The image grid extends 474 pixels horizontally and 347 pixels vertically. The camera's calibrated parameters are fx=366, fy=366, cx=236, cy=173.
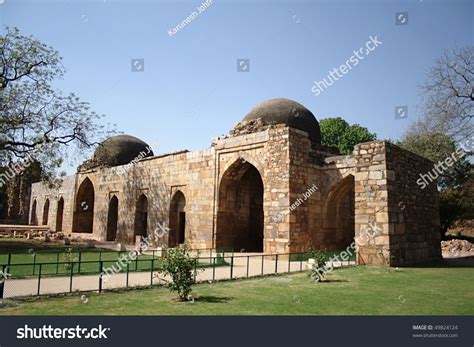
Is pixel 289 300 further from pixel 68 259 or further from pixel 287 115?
pixel 287 115

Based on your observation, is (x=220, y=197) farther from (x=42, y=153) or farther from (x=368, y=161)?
(x=42, y=153)

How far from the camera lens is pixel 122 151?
28.6 metres

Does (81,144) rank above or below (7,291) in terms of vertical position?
above

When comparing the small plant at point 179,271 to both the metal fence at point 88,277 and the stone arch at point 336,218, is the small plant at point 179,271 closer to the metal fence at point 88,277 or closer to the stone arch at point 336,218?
the metal fence at point 88,277

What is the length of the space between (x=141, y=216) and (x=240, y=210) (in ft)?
25.8

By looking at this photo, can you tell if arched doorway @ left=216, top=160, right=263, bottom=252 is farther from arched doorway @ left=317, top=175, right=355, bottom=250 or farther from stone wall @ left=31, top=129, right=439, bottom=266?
arched doorway @ left=317, top=175, right=355, bottom=250

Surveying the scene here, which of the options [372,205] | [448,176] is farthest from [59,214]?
[448,176]

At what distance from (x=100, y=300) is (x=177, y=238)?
13.5 m

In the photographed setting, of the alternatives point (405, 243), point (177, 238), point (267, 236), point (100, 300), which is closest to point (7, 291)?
point (100, 300)

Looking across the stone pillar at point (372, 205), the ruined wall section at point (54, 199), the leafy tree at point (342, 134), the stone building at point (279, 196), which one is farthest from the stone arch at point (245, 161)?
the leafy tree at point (342, 134)

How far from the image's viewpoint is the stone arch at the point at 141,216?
2252 centimetres

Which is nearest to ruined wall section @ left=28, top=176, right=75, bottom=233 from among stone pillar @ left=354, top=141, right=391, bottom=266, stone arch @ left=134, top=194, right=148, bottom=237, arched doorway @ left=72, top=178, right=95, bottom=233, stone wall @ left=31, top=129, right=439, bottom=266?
arched doorway @ left=72, top=178, right=95, bottom=233
